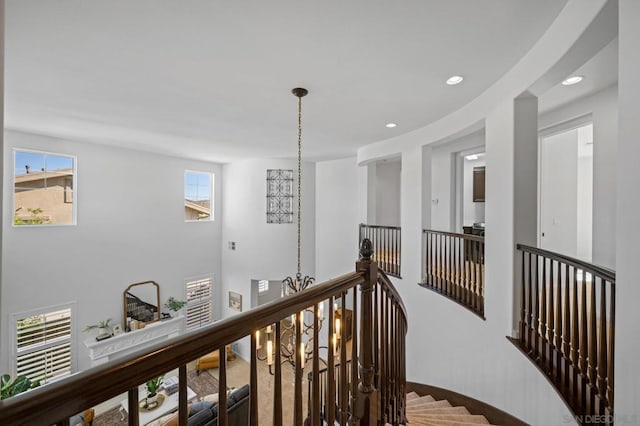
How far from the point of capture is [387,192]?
25.5 feet

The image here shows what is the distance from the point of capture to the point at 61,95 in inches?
139

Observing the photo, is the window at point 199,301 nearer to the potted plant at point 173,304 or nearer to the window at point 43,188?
the potted plant at point 173,304

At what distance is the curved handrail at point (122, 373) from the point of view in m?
0.64

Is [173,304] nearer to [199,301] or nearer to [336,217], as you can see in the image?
[199,301]

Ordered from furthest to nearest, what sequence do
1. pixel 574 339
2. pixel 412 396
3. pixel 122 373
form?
pixel 412 396
pixel 574 339
pixel 122 373

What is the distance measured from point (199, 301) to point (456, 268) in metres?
6.66

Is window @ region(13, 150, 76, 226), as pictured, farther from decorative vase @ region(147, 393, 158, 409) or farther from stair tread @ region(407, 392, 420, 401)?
stair tread @ region(407, 392, 420, 401)

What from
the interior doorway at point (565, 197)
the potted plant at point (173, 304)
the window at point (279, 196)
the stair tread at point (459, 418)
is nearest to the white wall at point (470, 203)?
the interior doorway at point (565, 197)

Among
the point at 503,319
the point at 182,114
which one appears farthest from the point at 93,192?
the point at 503,319

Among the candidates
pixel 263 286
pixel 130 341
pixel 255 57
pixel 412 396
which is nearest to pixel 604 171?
pixel 412 396

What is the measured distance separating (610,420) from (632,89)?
1.82 m

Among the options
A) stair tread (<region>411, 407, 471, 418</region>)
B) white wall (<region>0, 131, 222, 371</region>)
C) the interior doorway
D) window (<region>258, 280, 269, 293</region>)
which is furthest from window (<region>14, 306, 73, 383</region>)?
the interior doorway

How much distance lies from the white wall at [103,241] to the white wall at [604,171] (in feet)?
25.8

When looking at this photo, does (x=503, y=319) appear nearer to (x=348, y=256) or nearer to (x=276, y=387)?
(x=276, y=387)
